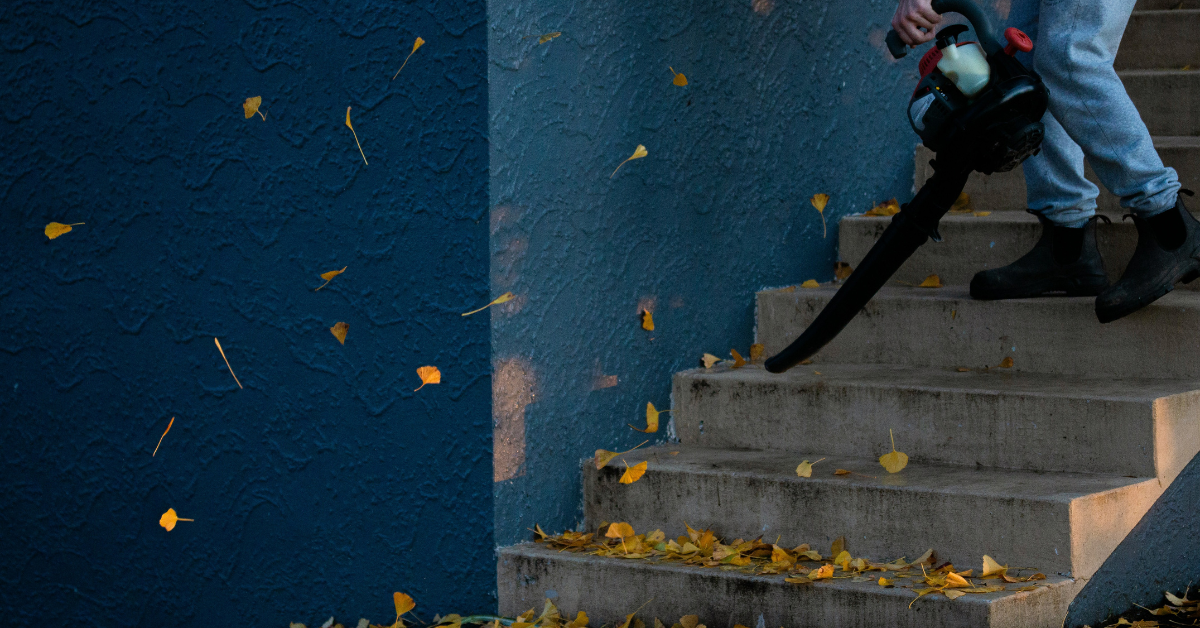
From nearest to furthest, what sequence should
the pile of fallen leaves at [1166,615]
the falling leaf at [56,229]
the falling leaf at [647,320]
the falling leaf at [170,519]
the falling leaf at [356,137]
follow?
the pile of fallen leaves at [1166,615]
the falling leaf at [356,137]
the falling leaf at [647,320]
the falling leaf at [170,519]
the falling leaf at [56,229]

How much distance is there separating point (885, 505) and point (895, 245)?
542 mm

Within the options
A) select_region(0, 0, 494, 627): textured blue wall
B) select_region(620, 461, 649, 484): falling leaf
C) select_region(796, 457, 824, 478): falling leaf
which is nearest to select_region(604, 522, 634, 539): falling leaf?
select_region(620, 461, 649, 484): falling leaf

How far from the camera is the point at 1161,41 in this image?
3.98 meters

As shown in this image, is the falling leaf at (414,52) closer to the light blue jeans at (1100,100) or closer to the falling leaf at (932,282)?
the light blue jeans at (1100,100)

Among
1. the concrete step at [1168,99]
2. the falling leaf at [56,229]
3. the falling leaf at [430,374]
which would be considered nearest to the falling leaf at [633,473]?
the falling leaf at [430,374]

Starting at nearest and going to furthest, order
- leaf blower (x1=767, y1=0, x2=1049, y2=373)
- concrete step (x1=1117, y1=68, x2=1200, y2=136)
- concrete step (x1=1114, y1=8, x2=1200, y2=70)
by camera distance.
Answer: leaf blower (x1=767, y1=0, x2=1049, y2=373) < concrete step (x1=1117, y1=68, x2=1200, y2=136) < concrete step (x1=1114, y1=8, x2=1200, y2=70)

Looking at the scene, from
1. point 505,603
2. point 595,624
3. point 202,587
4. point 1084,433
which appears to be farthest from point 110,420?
point 1084,433

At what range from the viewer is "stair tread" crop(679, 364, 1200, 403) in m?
2.58

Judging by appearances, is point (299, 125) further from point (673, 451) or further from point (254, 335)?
point (673, 451)

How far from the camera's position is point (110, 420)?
320 cm

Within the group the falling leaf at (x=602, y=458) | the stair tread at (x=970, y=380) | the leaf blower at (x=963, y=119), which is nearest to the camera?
the leaf blower at (x=963, y=119)

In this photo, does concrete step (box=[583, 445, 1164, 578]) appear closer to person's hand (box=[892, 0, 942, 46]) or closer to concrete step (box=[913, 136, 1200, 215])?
person's hand (box=[892, 0, 942, 46])

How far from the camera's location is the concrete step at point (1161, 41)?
3.95m

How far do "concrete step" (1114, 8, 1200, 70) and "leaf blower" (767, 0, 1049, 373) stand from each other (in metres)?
1.90
